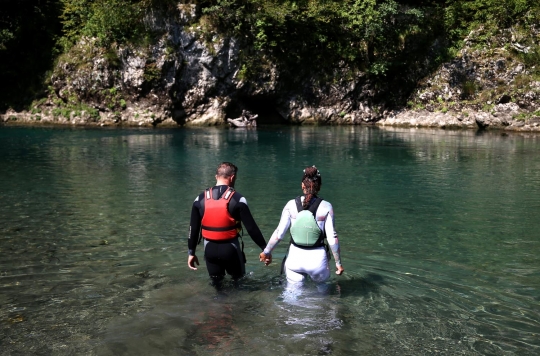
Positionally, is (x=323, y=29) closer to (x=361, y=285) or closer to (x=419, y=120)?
(x=419, y=120)

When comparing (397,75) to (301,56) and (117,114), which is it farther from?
(117,114)

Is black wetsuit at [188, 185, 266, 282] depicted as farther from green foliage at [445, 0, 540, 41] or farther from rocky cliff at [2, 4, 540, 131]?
green foliage at [445, 0, 540, 41]

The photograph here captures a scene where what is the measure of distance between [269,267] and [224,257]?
80.6 inches

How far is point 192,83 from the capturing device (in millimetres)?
45750

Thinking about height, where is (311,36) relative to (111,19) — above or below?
below

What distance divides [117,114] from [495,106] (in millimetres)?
29324

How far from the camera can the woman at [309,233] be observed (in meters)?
7.54

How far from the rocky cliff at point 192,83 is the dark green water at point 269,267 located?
22669 mm

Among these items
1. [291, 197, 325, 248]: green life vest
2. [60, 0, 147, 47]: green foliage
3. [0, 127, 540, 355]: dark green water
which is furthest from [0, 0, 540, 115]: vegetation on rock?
[291, 197, 325, 248]: green life vest

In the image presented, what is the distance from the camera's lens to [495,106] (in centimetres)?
4253

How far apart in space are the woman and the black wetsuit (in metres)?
0.38

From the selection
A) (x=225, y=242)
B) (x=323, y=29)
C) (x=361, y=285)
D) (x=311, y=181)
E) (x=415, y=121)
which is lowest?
(x=361, y=285)

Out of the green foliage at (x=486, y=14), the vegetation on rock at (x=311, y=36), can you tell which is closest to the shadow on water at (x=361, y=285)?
the vegetation on rock at (x=311, y=36)

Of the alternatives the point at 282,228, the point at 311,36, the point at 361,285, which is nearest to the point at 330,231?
the point at 282,228
